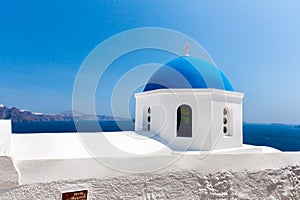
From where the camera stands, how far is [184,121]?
655 cm

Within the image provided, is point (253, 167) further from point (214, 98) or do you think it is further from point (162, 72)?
point (162, 72)

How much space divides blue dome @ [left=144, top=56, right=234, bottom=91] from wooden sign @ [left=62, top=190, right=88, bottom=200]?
12.4ft

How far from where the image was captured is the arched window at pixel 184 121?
255 inches

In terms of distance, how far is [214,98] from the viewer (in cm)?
615

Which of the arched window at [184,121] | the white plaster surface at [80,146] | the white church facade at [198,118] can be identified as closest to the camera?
the white plaster surface at [80,146]

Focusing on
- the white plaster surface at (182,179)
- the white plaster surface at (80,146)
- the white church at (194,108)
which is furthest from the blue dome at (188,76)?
the white plaster surface at (182,179)

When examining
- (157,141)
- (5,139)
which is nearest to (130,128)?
(157,141)

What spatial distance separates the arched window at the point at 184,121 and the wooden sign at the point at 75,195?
128 inches

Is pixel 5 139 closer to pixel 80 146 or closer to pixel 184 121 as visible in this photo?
pixel 80 146

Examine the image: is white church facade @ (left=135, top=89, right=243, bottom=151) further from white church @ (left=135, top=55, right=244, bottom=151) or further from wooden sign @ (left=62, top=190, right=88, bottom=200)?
wooden sign @ (left=62, top=190, right=88, bottom=200)

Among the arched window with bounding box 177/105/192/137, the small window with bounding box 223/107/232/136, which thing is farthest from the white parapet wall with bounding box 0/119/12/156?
the small window with bounding box 223/107/232/136

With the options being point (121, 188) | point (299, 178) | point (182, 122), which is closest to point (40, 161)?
point (121, 188)

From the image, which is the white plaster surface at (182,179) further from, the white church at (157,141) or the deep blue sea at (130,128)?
the deep blue sea at (130,128)

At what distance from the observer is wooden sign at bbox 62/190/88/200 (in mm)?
3779
